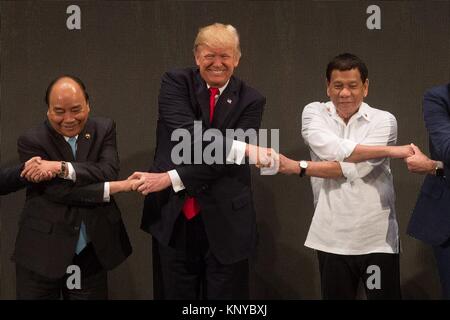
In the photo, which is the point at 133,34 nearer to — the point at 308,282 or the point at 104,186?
the point at 104,186

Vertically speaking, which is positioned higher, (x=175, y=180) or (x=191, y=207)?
(x=175, y=180)

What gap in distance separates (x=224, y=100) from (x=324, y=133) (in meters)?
0.49

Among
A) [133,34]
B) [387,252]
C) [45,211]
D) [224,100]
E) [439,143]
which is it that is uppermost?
[133,34]

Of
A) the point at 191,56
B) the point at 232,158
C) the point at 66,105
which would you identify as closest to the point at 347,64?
the point at 232,158

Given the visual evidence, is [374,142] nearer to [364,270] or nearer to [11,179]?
[364,270]

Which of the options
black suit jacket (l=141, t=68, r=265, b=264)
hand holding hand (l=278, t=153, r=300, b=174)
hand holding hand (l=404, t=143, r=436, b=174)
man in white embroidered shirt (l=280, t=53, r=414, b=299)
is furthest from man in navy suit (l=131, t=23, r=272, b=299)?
hand holding hand (l=404, t=143, r=436, b=174)

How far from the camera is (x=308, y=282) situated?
438cm

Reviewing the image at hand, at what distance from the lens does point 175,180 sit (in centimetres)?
329

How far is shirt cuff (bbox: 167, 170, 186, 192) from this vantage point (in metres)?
3.29

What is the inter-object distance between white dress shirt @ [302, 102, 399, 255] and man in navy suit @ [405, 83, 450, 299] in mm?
145

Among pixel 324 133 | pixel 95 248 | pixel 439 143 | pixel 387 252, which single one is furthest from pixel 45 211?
pixel 439 143

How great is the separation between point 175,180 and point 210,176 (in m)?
0.16

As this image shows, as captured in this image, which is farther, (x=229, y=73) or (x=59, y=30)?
(x=59, y=30)

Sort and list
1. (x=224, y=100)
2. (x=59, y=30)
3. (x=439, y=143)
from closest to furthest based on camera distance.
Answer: (x=439, y=143) < (x=224, y=100) < (x=59, y=30)
